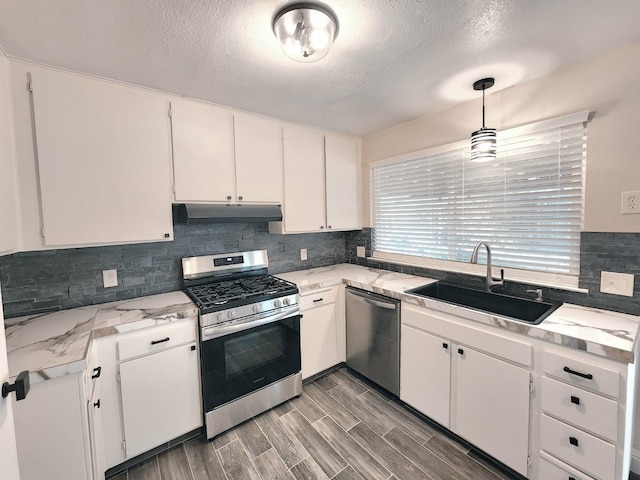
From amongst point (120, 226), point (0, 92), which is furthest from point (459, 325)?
point (0, 92)

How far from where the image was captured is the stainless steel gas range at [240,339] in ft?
6.28

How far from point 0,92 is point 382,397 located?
3.07 metres

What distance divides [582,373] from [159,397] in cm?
230

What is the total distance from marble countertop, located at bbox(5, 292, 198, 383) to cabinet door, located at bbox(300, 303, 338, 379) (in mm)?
975

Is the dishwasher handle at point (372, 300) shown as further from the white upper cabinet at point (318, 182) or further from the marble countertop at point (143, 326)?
the white upper cabinet at point (318, 182)

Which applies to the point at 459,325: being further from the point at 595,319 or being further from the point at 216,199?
the point at 216,199

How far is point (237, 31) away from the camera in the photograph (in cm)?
133

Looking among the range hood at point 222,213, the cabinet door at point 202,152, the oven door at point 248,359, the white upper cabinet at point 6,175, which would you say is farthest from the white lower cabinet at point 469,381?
the white upper cabinet at point 6,175

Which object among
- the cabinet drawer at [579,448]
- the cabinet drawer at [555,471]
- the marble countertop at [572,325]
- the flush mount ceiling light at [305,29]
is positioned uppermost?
the flush mount ceiling light at [305,29]

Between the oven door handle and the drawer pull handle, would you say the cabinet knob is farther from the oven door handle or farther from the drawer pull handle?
the drawer pull handle

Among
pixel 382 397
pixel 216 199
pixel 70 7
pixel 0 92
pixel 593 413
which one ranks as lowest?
pixel 382 397

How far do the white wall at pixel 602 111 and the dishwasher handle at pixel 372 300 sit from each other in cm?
129

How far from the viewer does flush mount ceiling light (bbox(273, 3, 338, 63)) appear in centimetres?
118

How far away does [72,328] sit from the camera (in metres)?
1.59
